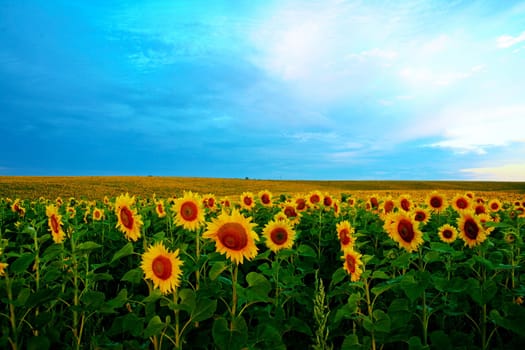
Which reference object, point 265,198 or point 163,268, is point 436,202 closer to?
point 265,198

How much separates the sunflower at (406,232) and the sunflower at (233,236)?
2.16 meters

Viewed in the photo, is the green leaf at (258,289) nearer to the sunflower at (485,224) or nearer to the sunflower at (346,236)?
the sunflower at (346,236)

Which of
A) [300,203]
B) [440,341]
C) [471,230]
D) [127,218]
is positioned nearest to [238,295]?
[127,218]

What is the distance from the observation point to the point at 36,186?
41.5 metres

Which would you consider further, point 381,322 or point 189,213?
point 189,213

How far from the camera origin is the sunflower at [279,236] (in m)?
5.62

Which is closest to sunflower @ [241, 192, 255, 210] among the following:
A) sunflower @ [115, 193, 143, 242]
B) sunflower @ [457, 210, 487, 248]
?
sunflower @ [115, 193, 143, 242]

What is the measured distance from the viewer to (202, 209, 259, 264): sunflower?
12.9 ft

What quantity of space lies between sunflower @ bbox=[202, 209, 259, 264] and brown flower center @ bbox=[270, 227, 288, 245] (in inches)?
66.3

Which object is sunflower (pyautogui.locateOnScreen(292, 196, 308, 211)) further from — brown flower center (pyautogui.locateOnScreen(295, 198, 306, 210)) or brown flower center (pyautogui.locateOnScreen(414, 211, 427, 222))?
brown flower center (pyautogui.locateOnScreen(414, 211, 427, 222))

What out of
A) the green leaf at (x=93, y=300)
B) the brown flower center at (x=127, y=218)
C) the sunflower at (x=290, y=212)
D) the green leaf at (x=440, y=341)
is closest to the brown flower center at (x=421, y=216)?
the sunflower at (x=290, y=212)

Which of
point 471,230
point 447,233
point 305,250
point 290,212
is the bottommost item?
point 305,250

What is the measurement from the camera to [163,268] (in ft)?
12.4

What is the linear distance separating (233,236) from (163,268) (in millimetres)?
762
